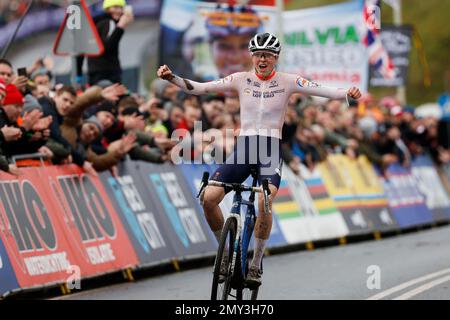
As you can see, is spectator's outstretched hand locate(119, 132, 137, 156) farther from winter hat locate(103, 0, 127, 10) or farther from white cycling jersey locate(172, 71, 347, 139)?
white cycling jersey locate(172, 71, 347, 139)

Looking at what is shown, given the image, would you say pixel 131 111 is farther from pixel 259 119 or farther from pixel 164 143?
pixel 259 119

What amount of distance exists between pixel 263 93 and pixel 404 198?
14610 mm

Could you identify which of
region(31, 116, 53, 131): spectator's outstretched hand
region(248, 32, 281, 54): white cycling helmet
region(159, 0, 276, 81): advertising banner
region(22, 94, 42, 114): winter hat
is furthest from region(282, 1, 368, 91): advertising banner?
region(248, 32, 281, 54): white cycling helmet

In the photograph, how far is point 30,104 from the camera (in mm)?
14188

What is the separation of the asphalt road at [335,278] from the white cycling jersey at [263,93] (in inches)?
83.0

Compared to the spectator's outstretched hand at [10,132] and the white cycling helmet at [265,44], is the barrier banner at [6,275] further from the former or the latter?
the white cycling helmet at [265,44]

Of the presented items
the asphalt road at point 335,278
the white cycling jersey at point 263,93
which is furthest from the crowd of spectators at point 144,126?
the asphalt road at point 335,278

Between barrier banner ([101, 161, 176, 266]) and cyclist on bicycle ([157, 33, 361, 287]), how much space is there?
161 inches

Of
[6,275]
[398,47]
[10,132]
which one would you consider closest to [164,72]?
[10,132]

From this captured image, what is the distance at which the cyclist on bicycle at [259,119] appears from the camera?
1133 centimetres

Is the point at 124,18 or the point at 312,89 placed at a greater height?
the point at 124,18

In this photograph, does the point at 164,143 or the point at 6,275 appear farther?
the point at 164,143

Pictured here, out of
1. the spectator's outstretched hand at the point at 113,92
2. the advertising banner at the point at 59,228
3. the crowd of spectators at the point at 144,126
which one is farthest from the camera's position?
the spectator's outstretched hand at the point at 113,92

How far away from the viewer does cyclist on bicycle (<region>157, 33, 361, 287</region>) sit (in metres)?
11.3
